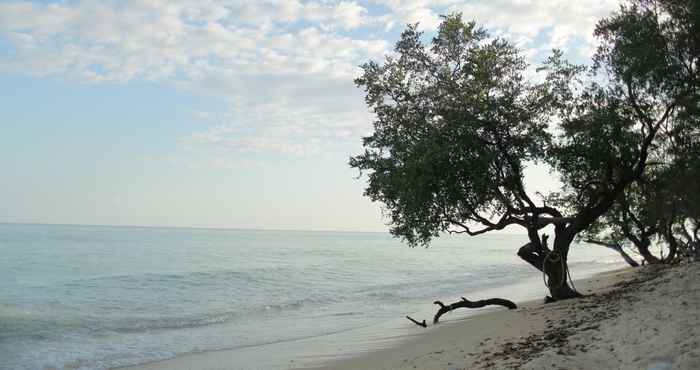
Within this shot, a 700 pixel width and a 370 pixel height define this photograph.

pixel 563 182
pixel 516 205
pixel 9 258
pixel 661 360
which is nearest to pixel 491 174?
pixel 516 205

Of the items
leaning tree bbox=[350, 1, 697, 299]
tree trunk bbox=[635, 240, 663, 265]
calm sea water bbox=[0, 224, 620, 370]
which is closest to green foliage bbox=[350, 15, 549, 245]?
leaning tree bbox=[350, 1, 697, 299]

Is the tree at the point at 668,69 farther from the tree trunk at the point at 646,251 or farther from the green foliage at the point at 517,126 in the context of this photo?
the tree trunk at the point at 646,251

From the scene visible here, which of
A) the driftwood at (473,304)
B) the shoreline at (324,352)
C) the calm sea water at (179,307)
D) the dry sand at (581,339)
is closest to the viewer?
the dry sand at (581,339)

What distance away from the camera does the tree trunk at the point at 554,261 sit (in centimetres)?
1682

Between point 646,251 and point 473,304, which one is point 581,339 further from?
point 646,251

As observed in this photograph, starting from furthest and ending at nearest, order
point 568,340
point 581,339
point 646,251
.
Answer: point 646,251 → point 568,340 → point 581,339

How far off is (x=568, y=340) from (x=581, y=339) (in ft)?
0.87

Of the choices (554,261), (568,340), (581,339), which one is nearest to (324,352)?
(568,340)

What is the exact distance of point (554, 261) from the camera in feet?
55.0

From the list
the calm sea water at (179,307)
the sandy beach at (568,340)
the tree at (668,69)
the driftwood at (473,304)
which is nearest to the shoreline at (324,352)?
the sandy beach at (568,340)

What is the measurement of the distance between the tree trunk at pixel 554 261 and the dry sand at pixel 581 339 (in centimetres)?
119

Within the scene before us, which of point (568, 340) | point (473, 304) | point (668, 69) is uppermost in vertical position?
point (668, 69)

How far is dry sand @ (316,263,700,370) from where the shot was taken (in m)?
7.95

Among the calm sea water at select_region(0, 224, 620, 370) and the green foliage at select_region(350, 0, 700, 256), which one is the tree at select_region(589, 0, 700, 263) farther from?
the calm sea water at select_region(0, 224, 620, 370)
